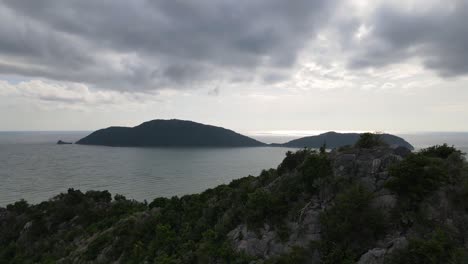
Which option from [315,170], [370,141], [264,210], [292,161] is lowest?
[264,210]

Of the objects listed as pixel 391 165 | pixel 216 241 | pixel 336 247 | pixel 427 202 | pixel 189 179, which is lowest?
pixel 189 179

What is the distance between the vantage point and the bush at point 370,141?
820 inches

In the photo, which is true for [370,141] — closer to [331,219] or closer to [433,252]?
[331,219]

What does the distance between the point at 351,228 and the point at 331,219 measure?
114 centimetres

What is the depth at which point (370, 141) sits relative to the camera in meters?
20.9

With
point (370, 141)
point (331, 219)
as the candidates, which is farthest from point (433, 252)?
point (370, 141)

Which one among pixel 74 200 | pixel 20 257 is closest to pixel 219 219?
pixel 20 257

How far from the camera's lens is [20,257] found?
1350 inches

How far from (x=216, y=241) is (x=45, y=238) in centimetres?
3136

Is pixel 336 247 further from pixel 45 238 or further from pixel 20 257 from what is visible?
pixel 45 238

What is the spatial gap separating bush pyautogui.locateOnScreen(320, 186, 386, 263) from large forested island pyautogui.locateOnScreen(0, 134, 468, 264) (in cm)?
5

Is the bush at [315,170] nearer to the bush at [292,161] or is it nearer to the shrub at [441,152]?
the bush at [292,161]

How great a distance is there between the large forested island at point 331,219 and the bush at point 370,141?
3.0 inches

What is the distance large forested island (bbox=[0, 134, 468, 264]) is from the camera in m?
14.0
